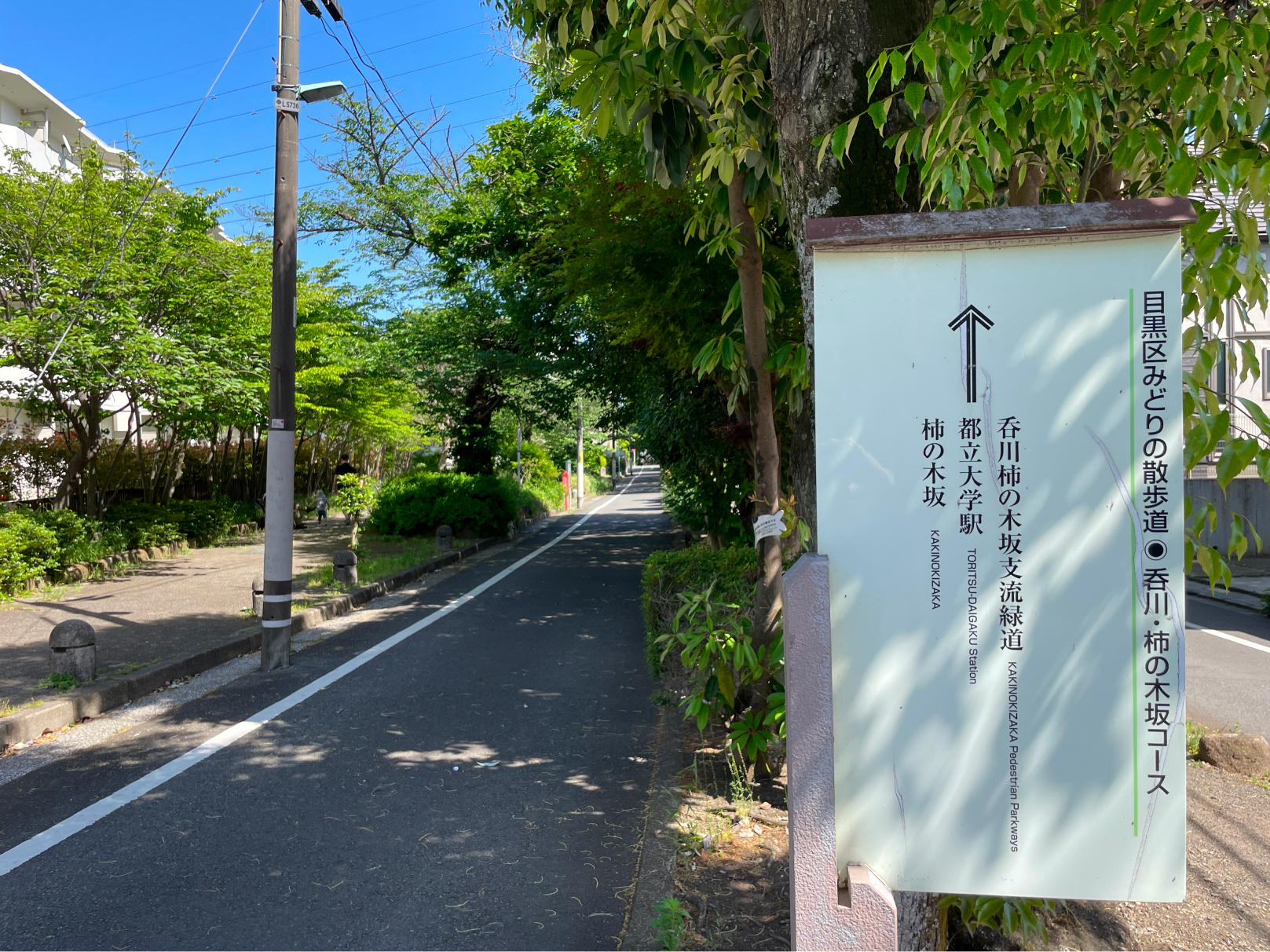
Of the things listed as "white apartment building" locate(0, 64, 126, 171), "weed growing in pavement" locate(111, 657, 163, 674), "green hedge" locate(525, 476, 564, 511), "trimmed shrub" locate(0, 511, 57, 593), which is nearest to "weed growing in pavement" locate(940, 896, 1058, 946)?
"weed growing in pavement" locate(111, 657, 163, 674)

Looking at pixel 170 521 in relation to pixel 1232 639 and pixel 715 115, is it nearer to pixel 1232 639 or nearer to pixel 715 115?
pixel 715 115

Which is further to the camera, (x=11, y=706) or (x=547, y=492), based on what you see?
(x=547, y=492)

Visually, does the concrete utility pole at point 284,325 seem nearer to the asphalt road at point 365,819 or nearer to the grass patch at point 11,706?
the asphalt road at point 365,819

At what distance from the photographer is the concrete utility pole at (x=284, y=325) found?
330 inches

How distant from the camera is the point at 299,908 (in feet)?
11.7

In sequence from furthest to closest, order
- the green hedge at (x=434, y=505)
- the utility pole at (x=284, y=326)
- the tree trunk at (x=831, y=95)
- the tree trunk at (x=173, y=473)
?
the green hedge at (x=434, y=505) → the tree trunk at (x=173, y=473) → the utility pole at (x=284, y=326) → the tree trunk at (x=831, y=95)

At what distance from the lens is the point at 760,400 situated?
15.4 feet

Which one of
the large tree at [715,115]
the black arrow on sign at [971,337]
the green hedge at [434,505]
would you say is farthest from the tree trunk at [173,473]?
the black arrow on sign at [971,337]

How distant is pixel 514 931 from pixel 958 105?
3542 mm

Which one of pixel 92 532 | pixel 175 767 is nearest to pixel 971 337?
pixel 175 767

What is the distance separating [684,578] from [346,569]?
7.27 metres

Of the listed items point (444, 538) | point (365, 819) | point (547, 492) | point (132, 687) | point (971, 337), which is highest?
point (971, 337)

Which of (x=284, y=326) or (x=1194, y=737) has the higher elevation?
Result: (x=284, y=326)

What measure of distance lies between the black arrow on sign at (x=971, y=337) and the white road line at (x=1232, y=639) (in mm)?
9729
